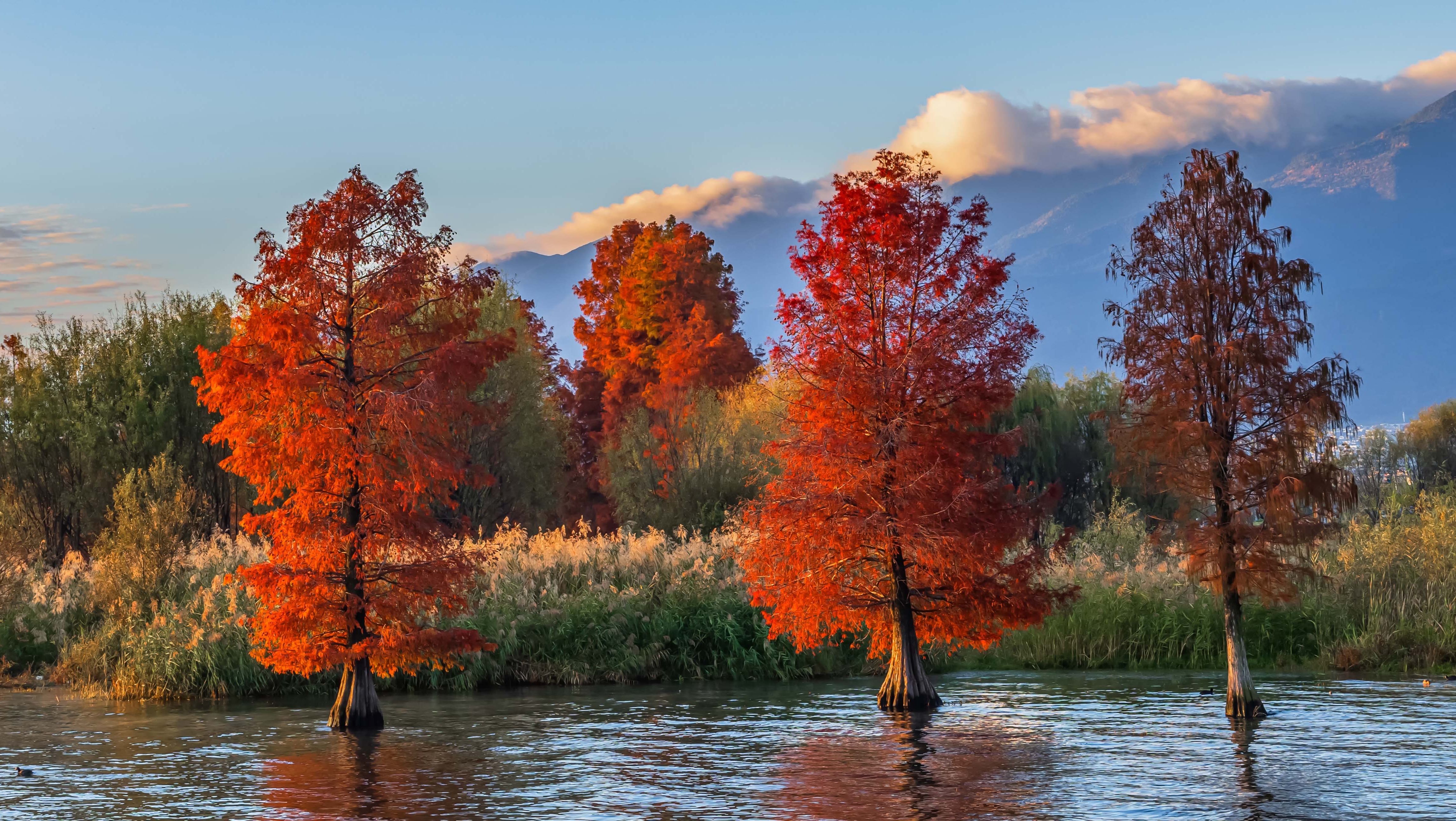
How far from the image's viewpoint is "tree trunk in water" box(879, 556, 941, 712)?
18.5 m

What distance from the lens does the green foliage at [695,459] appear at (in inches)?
1565

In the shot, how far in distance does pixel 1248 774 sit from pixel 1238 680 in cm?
398

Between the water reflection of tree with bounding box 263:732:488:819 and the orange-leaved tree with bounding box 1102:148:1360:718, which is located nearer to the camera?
the water reflection of tree with bounding box 263:732:488:819

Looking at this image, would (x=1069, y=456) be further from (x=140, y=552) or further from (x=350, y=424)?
(x=350, y=424)

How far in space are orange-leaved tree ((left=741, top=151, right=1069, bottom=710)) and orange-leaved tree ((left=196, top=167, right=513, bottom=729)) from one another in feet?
13.6

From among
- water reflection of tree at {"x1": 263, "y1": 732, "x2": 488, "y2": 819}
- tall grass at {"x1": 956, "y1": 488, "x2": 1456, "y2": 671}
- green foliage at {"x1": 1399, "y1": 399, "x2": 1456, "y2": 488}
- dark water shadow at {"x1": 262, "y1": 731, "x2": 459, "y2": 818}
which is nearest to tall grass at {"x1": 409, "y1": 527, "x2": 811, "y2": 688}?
tall grass at {"x1": 956, "y1": 488, "x2": 1456, "y2": 671}

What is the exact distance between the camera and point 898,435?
57.6 ft

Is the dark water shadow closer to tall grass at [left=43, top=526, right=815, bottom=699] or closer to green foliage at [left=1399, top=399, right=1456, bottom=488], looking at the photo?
tall grass at [left=43, top=526, right=815, bottom=699]

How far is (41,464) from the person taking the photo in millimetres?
38312

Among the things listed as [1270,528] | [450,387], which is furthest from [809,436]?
[1270,528]

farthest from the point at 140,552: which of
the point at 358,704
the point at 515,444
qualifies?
the point at 515,444

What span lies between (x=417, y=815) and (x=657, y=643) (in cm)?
1202

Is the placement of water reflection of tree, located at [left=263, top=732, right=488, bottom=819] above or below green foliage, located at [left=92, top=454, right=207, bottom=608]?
below

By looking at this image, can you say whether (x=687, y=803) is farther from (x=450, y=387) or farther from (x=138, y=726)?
(x=138, y=726)
